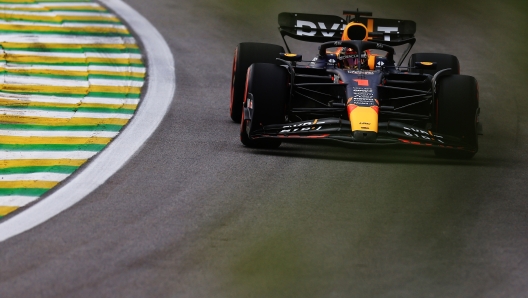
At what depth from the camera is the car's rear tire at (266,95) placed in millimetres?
9836

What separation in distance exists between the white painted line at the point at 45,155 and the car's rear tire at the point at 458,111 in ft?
10.8

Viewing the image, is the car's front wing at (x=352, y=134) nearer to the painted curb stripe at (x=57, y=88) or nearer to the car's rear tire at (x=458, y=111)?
the car's rear tire at (x=458, y=111)

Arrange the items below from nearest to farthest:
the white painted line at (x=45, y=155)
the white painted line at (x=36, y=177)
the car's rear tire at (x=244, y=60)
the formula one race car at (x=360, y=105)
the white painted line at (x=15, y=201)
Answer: the white painted line at (x=15, y=201), the white painted line at (x=36, y=177), the white painted line at (x=45, y=155), the formula one race car at (x=360, y=105), the car's rear tire at (x=244, y=60)

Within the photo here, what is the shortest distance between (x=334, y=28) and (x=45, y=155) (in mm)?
4266

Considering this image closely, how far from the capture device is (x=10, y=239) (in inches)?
263

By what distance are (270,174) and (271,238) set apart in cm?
207

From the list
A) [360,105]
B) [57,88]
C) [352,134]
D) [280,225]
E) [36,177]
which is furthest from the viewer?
[57,88]

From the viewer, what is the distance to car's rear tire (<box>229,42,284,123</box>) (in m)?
11.5

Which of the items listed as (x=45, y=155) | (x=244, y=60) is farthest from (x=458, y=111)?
(x=45, y=155)

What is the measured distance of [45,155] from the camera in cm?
941

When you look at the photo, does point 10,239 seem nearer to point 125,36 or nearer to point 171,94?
point 171,94

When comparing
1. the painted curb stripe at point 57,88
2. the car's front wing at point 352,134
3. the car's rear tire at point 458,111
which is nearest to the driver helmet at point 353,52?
the car's rear tire at point 458,111

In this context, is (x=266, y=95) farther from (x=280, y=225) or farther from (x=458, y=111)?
(x=280, y=225)

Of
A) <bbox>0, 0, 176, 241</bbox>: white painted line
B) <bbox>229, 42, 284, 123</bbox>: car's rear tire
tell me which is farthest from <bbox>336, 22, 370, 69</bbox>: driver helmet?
<bbox>0, 0, 176, 241</bbox>: white painted line
